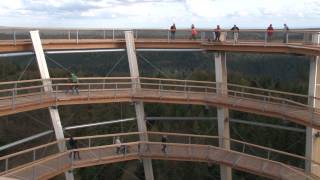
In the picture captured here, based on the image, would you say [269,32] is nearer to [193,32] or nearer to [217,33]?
[217,33]

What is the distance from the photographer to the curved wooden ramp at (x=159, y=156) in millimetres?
23391

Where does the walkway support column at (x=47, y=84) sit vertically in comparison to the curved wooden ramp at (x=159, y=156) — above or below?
above

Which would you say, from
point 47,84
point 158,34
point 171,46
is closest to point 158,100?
point 171,46

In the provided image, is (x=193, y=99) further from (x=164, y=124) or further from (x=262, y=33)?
(x=164, y=124)

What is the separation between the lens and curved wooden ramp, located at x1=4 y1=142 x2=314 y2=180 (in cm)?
2339

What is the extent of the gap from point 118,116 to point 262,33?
134ft

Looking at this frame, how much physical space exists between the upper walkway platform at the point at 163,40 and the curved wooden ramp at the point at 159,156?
619cm

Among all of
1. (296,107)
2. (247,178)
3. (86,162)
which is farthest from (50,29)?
(247,178)

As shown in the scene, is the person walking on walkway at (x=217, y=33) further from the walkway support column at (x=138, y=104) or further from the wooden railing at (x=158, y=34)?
the walkway support column at (x=138, y=104)

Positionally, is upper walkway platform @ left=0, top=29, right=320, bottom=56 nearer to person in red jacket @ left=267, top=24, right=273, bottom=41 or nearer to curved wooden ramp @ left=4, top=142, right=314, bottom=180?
person in red jacket @ left=267, top=24, right=273, bottom=41

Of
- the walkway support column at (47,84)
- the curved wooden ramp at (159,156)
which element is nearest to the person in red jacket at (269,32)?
the curved wooden ramp at (159,156)

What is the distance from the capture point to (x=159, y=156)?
2770cm

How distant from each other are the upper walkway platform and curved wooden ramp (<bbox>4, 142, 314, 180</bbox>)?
6193 mm

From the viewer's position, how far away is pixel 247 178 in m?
49.7
